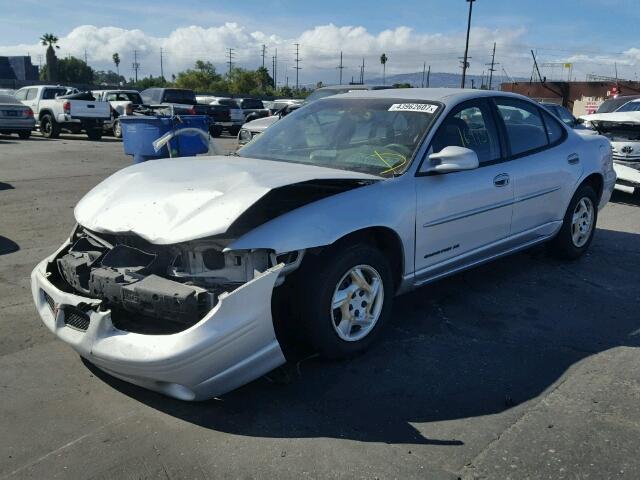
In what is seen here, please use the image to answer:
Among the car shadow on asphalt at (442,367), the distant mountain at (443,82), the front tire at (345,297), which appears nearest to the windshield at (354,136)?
the front tire at (345,297)

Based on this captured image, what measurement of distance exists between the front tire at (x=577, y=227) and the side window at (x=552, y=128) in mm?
576

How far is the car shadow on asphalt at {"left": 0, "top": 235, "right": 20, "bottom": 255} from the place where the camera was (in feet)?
19.9

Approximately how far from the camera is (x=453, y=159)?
4035mm

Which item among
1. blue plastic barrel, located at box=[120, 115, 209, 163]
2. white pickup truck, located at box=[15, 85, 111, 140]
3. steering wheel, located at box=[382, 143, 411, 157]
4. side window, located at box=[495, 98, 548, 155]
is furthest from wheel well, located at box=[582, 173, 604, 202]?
white pickup truck, located at box=[15, 85, 111, 140]

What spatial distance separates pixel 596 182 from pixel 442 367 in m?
3.49

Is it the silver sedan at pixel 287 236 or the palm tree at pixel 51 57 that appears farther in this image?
the palm tree at pixel 51 57

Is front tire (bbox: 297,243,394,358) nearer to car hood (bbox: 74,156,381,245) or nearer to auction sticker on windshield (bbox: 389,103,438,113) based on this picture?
car hood (bbox: 74,156,381,245)

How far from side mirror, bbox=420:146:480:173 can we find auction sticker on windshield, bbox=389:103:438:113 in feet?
1.61

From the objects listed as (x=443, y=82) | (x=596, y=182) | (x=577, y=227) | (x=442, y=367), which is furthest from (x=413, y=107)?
(x=443, y=82)

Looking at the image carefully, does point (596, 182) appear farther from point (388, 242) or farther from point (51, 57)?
point (51, 57)

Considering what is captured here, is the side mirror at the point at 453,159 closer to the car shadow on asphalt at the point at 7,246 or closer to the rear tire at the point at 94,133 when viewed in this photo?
the car shadow on asphalt at the point at 7,246

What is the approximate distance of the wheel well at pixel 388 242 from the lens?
3.77m

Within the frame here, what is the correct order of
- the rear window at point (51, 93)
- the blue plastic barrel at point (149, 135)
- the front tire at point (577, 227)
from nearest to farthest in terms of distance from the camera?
the front tire at point (577, 227) → the blue plastic barrel at point (149, 135) → the rear window at point (51, 93)

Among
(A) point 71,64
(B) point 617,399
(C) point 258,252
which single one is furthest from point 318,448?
(A) point 71,64
